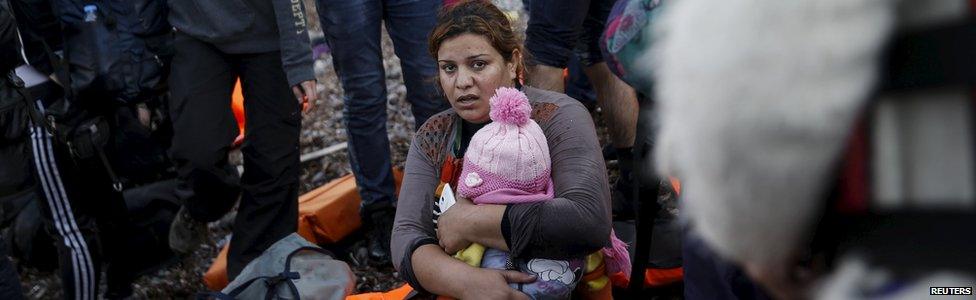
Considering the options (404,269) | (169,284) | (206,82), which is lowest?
(169,284)

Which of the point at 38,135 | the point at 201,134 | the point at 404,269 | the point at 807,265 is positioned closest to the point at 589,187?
the point at 404,269

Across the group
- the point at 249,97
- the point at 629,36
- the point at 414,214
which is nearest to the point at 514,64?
the point at 414,214

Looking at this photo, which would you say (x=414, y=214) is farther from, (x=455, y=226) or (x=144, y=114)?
(x=144, y=114)

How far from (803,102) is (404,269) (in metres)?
2.07

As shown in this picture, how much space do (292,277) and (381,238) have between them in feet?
2.74

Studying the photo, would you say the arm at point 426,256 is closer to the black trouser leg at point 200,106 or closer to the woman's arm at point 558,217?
the woman's arm at point 558,217

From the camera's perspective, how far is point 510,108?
2625 mm

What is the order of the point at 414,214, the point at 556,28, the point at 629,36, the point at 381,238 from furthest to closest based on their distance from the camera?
the point at 381,238
the point at 556,28
the point at 414,214
the point at 629,36

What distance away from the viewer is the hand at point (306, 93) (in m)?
3.87

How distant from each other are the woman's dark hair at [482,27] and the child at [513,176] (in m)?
0.42

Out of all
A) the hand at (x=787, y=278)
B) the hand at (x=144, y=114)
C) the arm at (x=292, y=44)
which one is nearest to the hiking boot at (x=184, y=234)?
the hand at (x=144, y=114)

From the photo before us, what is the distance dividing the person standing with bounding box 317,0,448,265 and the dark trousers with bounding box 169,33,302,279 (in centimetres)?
27

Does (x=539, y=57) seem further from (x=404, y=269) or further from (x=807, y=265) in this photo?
(x=807, y=265)

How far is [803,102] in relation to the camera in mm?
819
